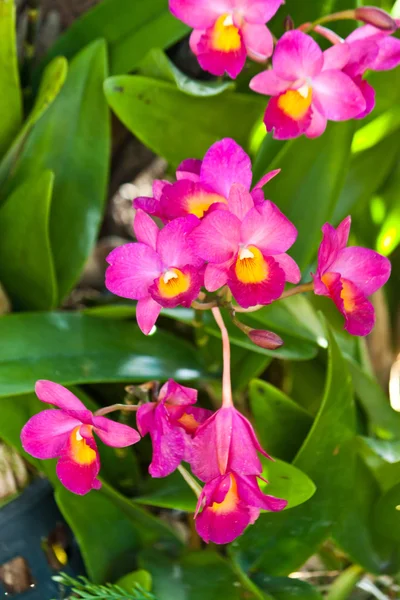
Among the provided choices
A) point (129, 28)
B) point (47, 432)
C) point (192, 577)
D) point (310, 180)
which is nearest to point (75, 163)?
point (129, 28)

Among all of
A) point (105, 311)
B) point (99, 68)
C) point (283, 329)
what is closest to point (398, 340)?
point (283, 329)

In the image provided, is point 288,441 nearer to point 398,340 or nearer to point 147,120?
point 398,340

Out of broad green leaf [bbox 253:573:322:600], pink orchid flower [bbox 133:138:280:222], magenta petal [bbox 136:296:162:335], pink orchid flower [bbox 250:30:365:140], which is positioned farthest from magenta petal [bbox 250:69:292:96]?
broad green leaf [bbox 253:573:322:600]

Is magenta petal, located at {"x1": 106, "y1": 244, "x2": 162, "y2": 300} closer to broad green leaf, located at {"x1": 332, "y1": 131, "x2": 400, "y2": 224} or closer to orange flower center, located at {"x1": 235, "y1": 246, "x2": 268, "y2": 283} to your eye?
orange flower center, located at {"x1": 235, "y1": 246, "x2": 268, "y2": 283}

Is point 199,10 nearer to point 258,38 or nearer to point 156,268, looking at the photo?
point 258,38

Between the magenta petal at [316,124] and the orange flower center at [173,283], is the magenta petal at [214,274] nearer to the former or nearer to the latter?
the orange flower center at [173,283]

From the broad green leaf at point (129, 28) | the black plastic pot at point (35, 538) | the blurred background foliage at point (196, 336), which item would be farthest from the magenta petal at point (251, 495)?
the broad green leaf at point (129, 28)
